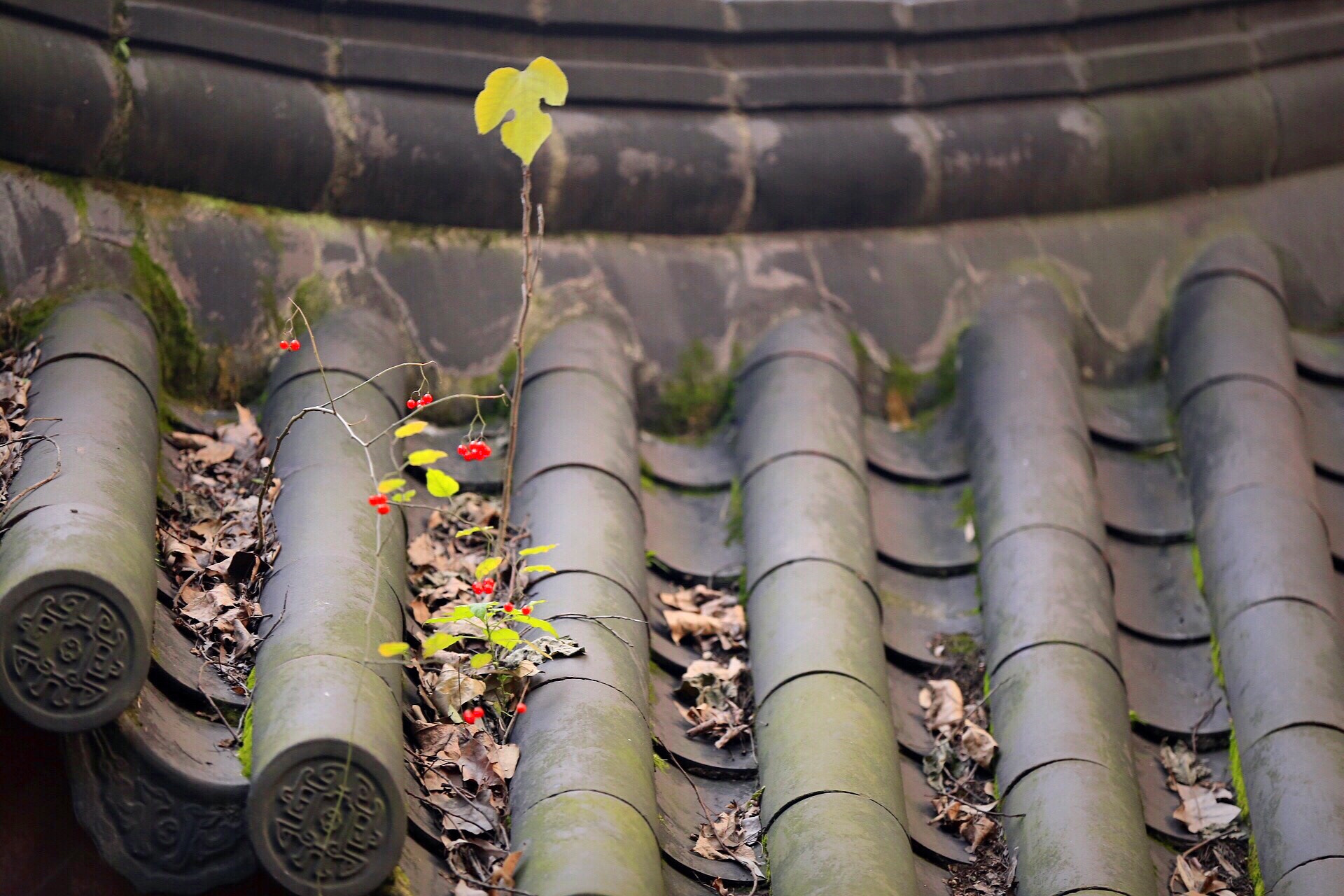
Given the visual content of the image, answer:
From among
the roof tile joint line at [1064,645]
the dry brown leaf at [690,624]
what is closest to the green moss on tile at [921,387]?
the roof tile joint line at [1064,645]

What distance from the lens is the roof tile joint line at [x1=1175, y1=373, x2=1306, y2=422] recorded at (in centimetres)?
412

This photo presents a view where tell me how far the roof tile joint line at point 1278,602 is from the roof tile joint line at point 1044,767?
608 mm

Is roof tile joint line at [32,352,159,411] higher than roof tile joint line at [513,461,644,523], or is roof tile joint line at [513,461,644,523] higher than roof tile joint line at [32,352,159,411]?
roof tile joint line at [513,461,644,523]

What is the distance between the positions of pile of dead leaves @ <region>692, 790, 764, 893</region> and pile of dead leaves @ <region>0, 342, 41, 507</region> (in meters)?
1.60

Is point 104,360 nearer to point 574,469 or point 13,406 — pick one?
point 13,406

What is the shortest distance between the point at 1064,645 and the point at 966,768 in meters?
0.40

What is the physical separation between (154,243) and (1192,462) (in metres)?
2.99

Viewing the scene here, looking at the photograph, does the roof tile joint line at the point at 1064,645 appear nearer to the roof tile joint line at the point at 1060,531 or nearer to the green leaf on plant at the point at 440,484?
the roof tile joint line at the point at 1060,531

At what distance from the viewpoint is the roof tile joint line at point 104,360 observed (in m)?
3.29

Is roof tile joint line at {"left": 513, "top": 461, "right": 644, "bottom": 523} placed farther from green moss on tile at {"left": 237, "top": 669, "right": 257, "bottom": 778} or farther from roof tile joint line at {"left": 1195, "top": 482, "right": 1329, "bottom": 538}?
roof tile joint line at {"left": 1195, "top": 482, "right": 1329, "bottom": 538}

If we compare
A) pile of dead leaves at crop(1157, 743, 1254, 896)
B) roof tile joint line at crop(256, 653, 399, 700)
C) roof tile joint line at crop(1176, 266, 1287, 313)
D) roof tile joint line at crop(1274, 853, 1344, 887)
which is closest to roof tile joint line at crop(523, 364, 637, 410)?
roof tile joint line at crop(256, 653, 399, 700)

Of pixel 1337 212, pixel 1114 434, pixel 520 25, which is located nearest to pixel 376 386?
pixel 520 25

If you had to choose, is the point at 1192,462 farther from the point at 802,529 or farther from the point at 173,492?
the point at 173,492

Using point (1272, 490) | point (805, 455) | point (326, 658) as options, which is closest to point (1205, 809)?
point (1272, 490)
